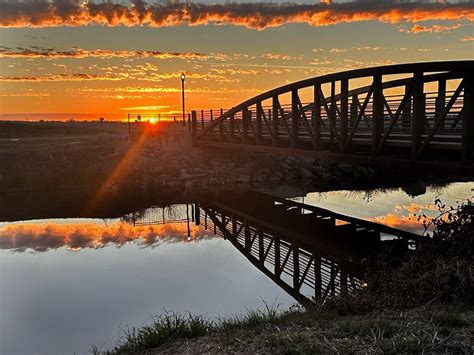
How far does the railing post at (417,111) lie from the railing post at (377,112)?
160 centimetres

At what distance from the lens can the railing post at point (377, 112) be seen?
16500 millimetres

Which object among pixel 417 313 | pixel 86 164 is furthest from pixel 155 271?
pixel 86 164

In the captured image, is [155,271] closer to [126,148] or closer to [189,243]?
[189,243]

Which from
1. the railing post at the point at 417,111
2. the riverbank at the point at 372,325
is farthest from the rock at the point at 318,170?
the riverbank at the point at 372,325

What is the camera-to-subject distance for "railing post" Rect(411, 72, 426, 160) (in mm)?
15047

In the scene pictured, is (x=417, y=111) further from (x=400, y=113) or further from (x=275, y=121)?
(x=275, y=121)

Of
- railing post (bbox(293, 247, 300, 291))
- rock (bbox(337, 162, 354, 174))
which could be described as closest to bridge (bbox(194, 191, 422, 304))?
railing post (bbox(293, 247, 300, 291))

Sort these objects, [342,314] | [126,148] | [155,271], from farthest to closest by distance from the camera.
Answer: [126,148]
[155,271]
[342,314]

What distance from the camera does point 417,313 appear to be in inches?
264

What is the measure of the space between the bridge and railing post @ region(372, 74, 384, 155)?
3625 millimetres

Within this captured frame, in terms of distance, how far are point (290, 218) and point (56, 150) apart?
60.2ft

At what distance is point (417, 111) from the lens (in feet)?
49.4

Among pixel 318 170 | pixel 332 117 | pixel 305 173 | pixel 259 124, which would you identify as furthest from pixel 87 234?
pixel 318 170

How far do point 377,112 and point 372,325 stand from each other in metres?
11.9
